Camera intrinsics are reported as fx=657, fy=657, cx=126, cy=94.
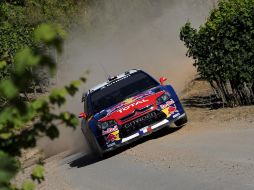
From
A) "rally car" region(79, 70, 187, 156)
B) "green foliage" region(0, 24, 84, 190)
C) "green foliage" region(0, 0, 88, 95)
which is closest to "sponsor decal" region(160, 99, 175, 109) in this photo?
"rally car" region(79, 70, 187, 156)

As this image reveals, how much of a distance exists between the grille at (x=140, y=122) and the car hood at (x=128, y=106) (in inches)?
7.6

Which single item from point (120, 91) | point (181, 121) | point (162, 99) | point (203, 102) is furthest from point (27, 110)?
point (203, 102)

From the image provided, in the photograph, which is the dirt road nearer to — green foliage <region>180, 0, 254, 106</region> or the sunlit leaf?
green foliage <region>180, 0, 254, 106</region>

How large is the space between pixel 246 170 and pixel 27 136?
628 centimetres

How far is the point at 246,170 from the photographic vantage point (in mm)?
8727

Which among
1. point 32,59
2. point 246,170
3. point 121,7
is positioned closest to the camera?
point 32,59

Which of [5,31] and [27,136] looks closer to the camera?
[27,136]

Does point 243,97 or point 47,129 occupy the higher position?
point 47,129

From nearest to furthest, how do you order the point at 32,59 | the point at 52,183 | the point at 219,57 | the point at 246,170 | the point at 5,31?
the point at 32,59
the point at 246,170
the point at 52,183
the point at 219,57
the point at 5,31

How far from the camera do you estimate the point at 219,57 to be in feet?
56.8

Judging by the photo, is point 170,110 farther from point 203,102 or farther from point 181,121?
point 203,102

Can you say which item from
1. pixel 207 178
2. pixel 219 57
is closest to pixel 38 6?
pixel 219 57

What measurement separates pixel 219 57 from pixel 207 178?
8.82m

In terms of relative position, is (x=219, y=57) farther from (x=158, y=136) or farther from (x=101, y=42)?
(x=101, y=42)
